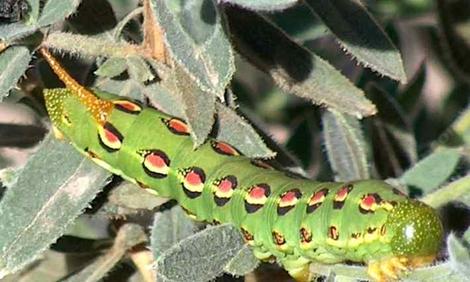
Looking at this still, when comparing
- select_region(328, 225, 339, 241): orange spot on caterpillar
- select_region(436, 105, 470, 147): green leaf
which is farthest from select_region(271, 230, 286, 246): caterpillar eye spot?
select_region(436, 105, 470, 147): green leaf

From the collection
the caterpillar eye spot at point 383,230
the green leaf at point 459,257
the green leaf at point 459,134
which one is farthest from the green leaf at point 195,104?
the green leaf at point 459,134

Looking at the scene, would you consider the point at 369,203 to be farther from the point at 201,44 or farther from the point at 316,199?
the point at 201,44

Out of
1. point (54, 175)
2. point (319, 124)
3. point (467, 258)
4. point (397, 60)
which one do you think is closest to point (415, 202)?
point (467, 258)

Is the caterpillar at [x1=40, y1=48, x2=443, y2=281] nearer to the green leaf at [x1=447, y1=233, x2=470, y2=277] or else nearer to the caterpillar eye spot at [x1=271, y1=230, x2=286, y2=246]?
the caterpillar eye spot at [x1=271, y1=230, x2=286, y2=246]

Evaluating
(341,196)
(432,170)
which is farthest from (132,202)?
(432,170)

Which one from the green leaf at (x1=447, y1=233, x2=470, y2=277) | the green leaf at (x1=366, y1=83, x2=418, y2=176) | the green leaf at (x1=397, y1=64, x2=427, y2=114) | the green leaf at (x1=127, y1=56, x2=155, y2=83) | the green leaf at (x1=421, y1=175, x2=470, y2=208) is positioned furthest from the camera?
the green leaf at (x1=397, y1=64, x2=427, y2=114)

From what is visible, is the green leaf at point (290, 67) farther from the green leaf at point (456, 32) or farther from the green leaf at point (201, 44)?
the green leaf at point (456, 32)

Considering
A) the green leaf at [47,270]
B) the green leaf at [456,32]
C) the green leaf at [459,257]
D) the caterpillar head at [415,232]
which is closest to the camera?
the green leaf at [459,257]
